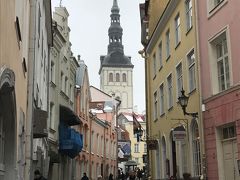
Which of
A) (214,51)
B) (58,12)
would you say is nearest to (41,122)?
(214,51)

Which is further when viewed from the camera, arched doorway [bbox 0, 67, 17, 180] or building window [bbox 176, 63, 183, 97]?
building window [bbox 176, 63, 183, 97]

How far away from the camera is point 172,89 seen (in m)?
23.0

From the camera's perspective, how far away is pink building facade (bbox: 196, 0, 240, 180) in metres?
14.2

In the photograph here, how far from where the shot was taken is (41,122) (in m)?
14.1

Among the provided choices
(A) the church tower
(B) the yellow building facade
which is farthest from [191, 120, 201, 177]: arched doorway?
(A) the church tower

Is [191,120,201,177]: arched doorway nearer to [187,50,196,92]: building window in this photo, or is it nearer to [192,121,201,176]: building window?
[192,121,201,176]: building window

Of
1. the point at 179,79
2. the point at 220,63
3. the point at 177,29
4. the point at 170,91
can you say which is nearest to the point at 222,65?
the point at 220,63

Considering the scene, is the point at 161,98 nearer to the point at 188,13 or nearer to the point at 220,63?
the point at 188,13

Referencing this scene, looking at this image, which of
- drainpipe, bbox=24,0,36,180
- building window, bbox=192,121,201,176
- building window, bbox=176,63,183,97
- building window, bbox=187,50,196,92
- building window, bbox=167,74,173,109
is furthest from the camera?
building window, bbox=167,74,173,109

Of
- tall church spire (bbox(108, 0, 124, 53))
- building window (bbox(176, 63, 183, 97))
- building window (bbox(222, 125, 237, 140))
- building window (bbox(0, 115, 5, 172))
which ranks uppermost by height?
tall church spire (bbox(108, 0, 124, 53))

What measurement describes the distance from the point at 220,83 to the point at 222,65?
599 mm

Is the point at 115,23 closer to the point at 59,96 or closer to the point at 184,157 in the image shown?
the point at 59,96

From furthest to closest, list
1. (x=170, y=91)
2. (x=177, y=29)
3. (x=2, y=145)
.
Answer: (x=170, y=91)
(x=177, y=29)
(x=2, y=145)

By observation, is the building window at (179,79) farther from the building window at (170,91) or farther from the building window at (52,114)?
the building window at (52,114)
